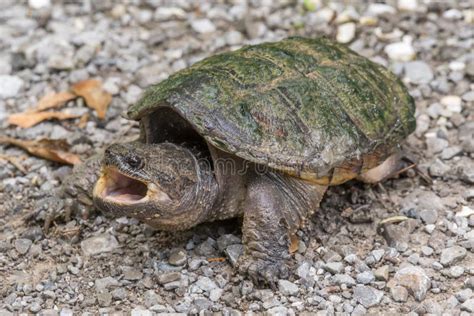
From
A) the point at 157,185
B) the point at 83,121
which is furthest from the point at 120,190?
the point at 83,121

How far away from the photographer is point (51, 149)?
5270 millimetres

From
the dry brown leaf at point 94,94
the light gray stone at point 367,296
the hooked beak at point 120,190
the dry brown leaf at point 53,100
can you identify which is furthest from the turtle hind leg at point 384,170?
the dry brown leaf at point 53,100

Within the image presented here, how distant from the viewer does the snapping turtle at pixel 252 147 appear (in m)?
4.05

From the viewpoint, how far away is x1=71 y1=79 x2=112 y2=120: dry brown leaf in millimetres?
5809

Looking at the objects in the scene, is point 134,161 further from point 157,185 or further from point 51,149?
point 51,149

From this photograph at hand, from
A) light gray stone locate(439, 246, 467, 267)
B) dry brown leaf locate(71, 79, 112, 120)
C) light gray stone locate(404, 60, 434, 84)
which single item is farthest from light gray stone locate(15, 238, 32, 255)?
light gray stone locate(404, 60, 434, 84)

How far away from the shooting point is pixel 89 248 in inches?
176

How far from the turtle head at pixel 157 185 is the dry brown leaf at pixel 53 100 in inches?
73.3

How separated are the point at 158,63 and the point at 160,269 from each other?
2.60 metres

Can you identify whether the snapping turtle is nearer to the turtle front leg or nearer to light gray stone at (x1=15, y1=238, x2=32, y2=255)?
the turtle front leg

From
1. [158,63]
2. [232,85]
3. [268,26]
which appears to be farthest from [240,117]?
[268,26]

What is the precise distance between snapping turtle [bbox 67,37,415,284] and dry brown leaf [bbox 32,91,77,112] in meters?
1.50

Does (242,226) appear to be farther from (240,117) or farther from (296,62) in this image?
(296,62)

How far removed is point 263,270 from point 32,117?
2525 mm
